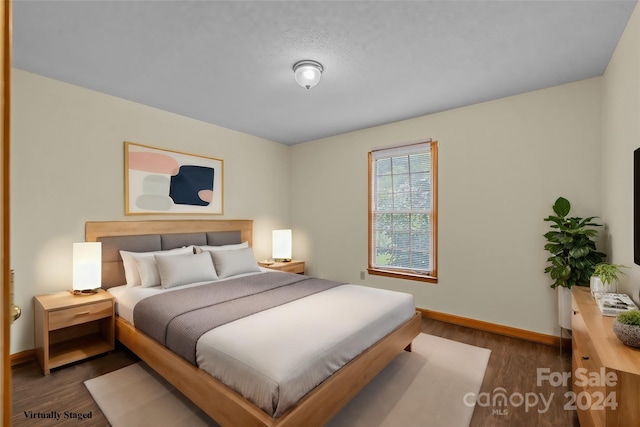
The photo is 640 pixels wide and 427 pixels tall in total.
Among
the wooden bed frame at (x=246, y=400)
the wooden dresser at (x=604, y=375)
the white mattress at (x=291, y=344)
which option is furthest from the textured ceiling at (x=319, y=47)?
the wooden bed frame at (x=246, y=400)

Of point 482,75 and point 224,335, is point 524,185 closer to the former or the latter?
point 482,75

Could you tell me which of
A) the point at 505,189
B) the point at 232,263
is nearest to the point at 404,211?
the point at 505,189

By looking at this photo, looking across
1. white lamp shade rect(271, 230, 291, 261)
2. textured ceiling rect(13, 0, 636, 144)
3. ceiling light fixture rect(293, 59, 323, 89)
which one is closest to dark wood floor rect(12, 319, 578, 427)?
white lamp shade rect(271, 230, 291, 261)

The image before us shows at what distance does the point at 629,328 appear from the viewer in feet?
4.72

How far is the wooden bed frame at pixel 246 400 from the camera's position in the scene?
1.58m

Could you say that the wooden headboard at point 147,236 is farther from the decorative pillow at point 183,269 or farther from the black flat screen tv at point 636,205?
the black flat screen tv at point 636,205

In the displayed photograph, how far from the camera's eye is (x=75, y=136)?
303 centimetres

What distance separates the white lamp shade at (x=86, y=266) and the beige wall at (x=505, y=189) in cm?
325

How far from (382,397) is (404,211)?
8.08ft

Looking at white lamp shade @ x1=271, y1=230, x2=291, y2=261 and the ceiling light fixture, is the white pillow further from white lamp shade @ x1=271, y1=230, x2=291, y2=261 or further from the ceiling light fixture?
the ceiling light fixture

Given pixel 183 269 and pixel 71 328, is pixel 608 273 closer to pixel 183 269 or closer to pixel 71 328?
pixel 183 269

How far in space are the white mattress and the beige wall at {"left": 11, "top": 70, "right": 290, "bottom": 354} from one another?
0.98m

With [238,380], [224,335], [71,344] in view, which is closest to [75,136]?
[71,344]

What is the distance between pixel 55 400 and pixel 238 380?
157cm
